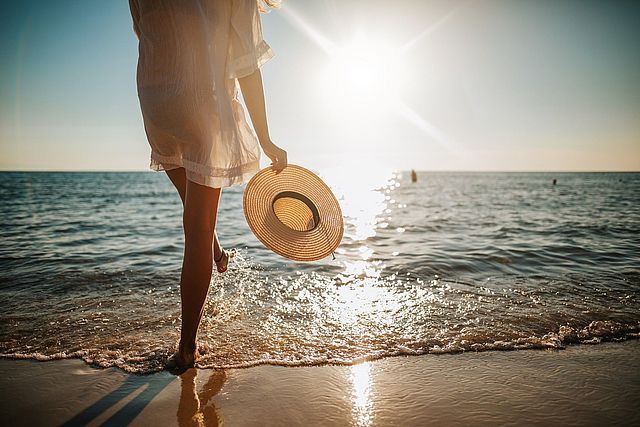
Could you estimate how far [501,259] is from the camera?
5328 mm

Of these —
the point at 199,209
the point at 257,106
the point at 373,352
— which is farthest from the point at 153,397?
the point at 257,106

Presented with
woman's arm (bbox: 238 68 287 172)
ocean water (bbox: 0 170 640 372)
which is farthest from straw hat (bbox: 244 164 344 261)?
ocean water (bbox: 0 170 640 372)

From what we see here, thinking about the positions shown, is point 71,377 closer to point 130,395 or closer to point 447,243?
point 130,395

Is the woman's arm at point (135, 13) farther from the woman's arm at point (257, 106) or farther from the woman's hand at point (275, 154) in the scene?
the woman's hand at point (275, 154)

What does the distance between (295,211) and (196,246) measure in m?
0.96

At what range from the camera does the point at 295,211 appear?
279 centimetres

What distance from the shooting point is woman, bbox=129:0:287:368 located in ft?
5.83

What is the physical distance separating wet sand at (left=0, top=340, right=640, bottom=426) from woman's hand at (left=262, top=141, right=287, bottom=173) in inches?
45.3

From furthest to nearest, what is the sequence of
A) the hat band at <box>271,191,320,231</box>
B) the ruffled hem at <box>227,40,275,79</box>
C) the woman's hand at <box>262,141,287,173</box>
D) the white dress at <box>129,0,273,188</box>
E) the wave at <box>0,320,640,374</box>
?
the hat band at <box>271,191,320,231</box>
the wave at <box>0,320,640,374</box>
the woman's hand at <box>262,141,287,173</box>
the ruffled hem at <box>227,40,275,79</box>
the white dress at <box>129,0,273,188</box>

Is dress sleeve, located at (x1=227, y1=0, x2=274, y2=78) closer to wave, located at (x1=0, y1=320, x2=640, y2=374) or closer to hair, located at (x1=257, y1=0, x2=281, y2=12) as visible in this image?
hair, located at (x1=257, y1=0, x2=281, y2=12)

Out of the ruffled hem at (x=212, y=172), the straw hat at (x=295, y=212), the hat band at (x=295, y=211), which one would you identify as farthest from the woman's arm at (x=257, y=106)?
the hat band at (x=295, y=211)

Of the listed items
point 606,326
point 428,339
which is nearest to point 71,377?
point 428,339

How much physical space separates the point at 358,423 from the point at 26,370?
1841 mm

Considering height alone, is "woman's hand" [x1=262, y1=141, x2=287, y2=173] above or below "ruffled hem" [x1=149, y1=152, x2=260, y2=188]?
above
